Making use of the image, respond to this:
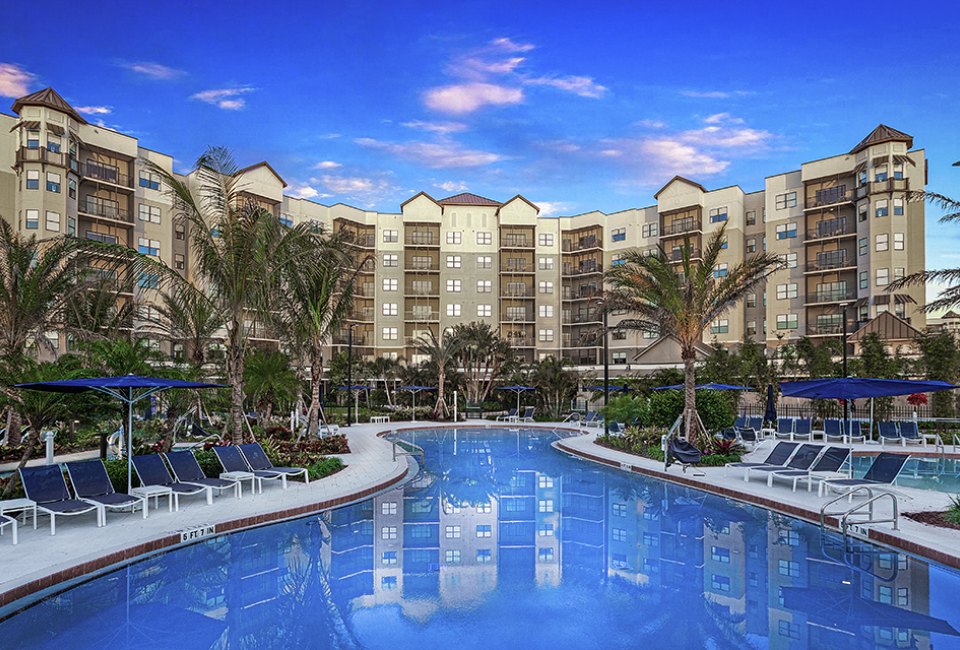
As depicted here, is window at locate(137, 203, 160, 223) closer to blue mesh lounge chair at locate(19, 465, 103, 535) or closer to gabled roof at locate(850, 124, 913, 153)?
blue mesh lounge chair at locate(19, 465, 103, 535)

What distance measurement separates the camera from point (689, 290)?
19188 millimetres

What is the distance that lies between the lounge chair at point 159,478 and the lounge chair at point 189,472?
6.9 inches

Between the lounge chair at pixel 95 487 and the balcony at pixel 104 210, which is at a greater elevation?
the balcony at pixel 104 210

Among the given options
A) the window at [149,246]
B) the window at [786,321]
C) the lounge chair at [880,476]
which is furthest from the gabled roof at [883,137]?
the window at [149,246]

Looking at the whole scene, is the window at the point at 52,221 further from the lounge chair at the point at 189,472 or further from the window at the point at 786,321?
the window at the point at 786,321

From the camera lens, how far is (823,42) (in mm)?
20562

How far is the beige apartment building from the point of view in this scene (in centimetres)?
4031

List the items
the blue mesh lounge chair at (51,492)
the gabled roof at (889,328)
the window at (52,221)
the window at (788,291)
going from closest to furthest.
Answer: the blue mesh lounge chair at (51,492)
the window at (52,221)
the gabled roof at (889,328)
the window at (788,291)

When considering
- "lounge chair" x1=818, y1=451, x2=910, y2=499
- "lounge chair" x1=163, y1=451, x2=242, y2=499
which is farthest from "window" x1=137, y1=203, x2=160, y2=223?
"lounge chair" x1=818, y1=451, x2=910, y2=499

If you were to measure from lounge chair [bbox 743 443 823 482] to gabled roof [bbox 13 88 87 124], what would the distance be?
140ft

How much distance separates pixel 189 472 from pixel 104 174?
1489 inches

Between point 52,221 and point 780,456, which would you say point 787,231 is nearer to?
point 780,456

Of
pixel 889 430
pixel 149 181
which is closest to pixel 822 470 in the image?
pixel 889 430

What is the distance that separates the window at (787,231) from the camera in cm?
5112
